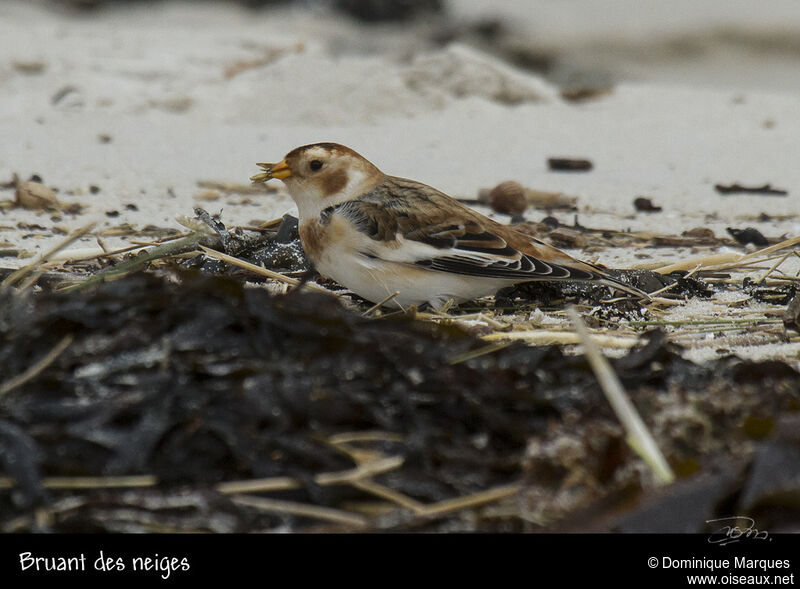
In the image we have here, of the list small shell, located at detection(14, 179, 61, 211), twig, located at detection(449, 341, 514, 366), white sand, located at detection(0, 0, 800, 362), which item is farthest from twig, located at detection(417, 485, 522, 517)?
small shell, located at detection(14, 179, 61, 211)

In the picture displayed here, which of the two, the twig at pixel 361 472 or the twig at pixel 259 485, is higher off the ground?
the twig at pixel 361 472

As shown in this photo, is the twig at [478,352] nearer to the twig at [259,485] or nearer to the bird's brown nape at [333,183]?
the twig at [259,485]

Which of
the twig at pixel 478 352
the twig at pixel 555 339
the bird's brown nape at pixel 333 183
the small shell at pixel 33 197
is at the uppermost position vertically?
the bird's brown nape at pixel 333 183

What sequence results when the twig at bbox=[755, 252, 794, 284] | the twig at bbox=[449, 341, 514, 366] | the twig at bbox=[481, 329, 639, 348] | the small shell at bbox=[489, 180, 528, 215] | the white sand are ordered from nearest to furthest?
the twig at bbox=[449, 341, 514, 366] → the twig at bbox=[481, 329, 639, 348] → the twig at bbox=[755, 252, 794, 284] → the small shell at bbox=[489, 180, 528, 215] → the white sand

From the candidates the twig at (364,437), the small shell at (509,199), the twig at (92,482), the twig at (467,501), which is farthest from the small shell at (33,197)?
the twig at (467,501)

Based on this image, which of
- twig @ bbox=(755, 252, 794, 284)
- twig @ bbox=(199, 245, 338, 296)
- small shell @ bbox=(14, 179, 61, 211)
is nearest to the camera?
twig @ bbox=(199, 245, 338, 296)

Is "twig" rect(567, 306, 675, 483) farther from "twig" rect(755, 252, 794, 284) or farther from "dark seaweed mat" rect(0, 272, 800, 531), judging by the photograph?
"twig" rect(755, 252, 794, 284)

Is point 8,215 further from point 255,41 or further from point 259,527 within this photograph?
point 255,41
